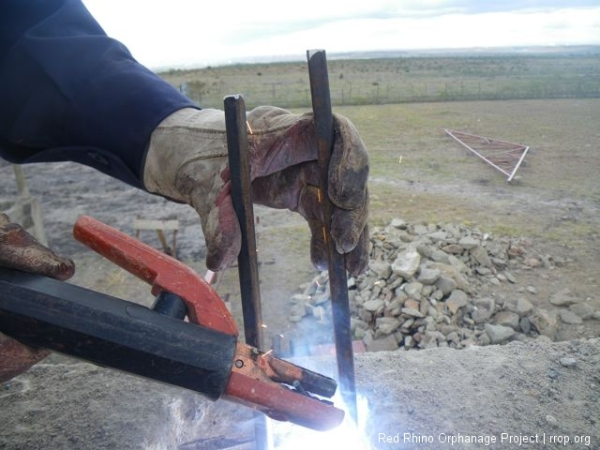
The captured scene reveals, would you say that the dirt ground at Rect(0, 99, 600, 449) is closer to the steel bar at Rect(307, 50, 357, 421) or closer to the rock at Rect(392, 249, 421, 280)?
the steel bar at Rect(307, 50, 357, 421)

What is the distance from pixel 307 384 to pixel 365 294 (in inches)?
155

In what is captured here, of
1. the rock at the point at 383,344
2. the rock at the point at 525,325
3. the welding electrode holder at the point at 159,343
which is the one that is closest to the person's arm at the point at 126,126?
the welding electrode holder at the point at 159,343

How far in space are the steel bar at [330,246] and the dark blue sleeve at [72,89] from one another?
657mm

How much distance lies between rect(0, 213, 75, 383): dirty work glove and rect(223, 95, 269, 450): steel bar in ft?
1.81

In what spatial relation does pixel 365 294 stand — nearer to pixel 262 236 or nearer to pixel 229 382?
pixel 262 236

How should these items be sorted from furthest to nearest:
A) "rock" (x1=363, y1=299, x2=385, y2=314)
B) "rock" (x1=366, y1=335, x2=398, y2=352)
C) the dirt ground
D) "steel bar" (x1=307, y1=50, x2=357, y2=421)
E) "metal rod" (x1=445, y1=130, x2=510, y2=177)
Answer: "metal rod" (x1=445, y1=130, x2=510, y2=177), "rock" (x1=363, y1=299, x2=385, y2=314), "rock" (x1=366, y1=335, x2=398, y2=352), the dirt ground, "steel bar" (x1=307, y1=50, x2=357, y2=421)

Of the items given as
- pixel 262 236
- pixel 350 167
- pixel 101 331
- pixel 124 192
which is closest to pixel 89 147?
pixel 101 331

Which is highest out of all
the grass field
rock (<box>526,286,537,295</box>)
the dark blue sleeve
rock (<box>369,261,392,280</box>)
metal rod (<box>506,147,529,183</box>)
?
the grass field

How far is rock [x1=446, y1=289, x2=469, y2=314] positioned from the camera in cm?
475

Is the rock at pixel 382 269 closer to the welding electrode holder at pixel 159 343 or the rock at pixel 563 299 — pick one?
the rock at pixel 563 299

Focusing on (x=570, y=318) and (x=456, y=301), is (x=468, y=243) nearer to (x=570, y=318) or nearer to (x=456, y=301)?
(x=456, y=301)

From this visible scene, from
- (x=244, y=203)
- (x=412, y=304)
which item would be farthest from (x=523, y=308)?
(x=244, y=203)

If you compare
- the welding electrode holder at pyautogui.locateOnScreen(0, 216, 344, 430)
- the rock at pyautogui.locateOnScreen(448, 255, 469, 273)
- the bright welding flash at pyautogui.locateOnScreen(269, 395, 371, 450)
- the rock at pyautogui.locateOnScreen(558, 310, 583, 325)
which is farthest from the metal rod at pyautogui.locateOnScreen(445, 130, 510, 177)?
the welding electrode holder at pyautogui.locateOnScreen(0, 216, 344, 430)

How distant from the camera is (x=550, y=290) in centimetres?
557
